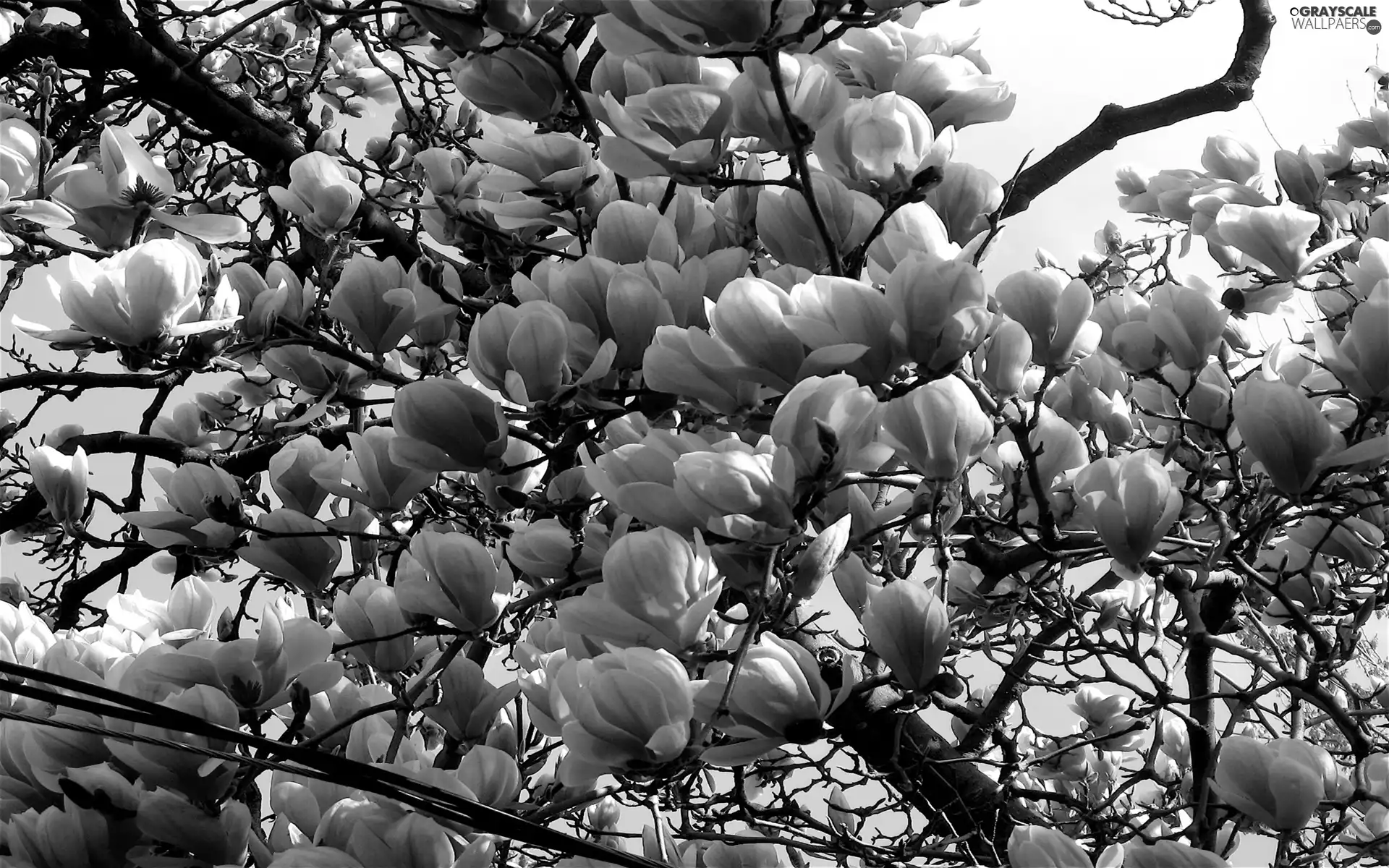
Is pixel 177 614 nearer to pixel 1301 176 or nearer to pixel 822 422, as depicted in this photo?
pixel 822 422

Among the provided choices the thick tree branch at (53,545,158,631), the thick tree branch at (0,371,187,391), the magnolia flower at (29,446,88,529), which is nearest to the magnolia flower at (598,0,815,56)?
the thick tree branch at (0,371,187,391)

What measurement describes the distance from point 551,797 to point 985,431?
591mm

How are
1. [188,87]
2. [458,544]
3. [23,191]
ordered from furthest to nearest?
[188,87]
[23,191]
[458,544]

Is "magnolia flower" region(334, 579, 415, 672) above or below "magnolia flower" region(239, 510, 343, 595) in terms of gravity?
below

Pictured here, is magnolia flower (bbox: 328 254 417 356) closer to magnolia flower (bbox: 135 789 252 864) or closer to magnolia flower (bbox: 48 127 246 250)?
magnolia flower (bbox: 48 127 246 250)

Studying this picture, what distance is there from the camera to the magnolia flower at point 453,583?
2.40 feet

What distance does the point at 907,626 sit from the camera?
63 cm

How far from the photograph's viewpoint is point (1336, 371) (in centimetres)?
75

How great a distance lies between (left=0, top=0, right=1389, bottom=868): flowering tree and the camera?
60cm

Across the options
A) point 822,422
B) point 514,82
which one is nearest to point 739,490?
point 822,422

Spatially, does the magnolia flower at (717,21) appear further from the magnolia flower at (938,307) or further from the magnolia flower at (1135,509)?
the magnolia flower at (1135,509)

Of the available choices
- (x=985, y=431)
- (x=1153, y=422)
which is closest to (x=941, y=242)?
(x=985, y=431)

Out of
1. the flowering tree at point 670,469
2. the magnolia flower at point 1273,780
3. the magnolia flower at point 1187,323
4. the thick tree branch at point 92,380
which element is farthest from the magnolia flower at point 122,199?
the magnolia flower at point 1273,780

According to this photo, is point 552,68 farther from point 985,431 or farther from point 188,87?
point 188,87
